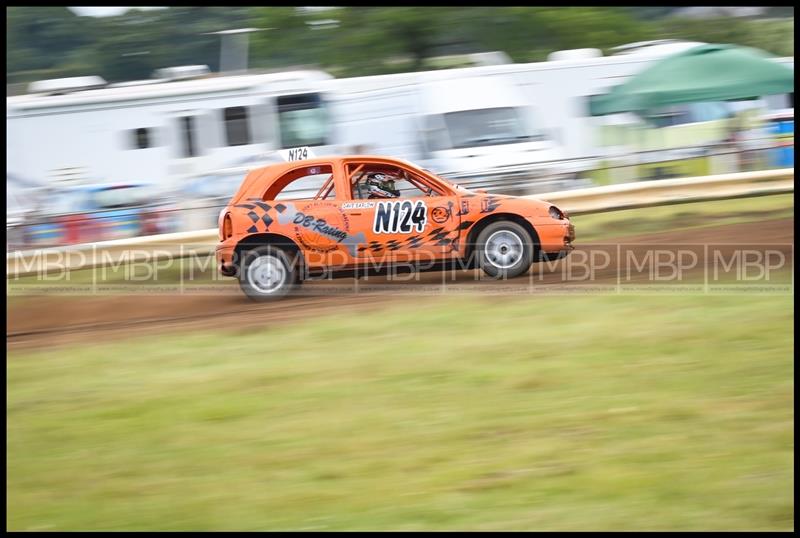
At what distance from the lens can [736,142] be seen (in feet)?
55.8

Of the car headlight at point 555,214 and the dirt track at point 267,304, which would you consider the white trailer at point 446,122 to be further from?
the car headlight at point 555,214

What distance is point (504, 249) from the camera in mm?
10633

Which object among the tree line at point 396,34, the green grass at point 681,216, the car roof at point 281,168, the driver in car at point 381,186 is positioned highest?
the tree line at point 396,34

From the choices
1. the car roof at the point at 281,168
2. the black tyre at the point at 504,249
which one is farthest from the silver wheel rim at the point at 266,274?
the black tyre at the point at 504,249

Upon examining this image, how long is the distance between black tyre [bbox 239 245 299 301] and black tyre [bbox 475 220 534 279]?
82.5 inches

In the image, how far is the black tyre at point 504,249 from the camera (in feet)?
34.6

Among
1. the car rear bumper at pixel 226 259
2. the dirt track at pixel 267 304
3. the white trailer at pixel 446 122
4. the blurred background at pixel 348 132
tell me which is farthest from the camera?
the white trailer at pixel 446 122

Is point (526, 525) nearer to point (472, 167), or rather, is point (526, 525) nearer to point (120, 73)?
point (472, 167)

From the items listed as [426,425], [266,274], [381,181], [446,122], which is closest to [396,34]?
[446,122]

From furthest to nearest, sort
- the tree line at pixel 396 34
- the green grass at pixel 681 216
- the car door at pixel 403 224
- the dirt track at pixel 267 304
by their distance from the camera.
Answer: the tree line at pixel 396 34 < the green grass at pixel 681 216 < the car door at pixel 403 224 < the dirt track at pixel 267 304

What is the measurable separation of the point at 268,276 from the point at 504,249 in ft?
8.65

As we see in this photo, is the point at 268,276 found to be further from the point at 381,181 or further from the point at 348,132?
the point at 348,132

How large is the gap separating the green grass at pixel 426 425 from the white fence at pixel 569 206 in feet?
14.2

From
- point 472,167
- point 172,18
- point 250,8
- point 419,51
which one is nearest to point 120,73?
point 172,18
